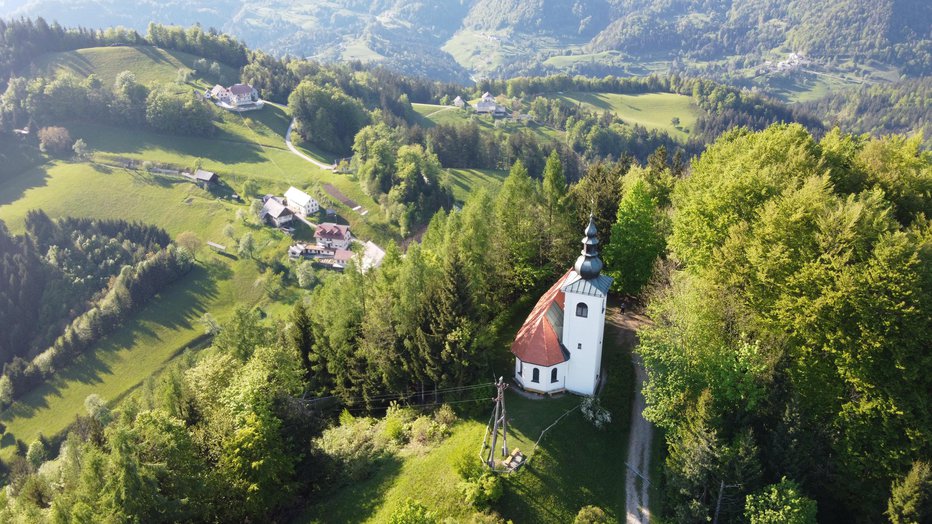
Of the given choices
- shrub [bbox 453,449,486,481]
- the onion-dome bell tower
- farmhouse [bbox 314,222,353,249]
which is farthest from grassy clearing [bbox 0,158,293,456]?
shrub [bbox 453,449,486,481]

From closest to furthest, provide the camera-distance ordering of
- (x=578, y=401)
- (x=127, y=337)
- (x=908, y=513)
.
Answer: (x=908, y=513) < (x=578, y=401) < (x=127, y=337)

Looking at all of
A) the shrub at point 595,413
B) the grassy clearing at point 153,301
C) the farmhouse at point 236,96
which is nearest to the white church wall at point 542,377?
the shrub at point 595,413

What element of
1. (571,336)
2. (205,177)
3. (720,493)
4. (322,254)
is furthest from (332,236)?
(720,493)

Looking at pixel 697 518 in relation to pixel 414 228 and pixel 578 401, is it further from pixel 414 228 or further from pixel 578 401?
pixel 414 228

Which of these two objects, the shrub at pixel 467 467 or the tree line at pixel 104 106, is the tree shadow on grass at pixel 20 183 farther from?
the shrub at pixel 467 467

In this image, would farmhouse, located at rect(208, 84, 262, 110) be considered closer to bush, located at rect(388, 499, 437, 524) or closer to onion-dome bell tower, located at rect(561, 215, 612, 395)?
onion-dome bell tower, located at rect(561, 215, 612, 395)

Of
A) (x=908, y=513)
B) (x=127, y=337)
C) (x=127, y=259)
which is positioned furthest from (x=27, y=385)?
(x=908, y=513)

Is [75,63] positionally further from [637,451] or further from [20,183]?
[637,451]
